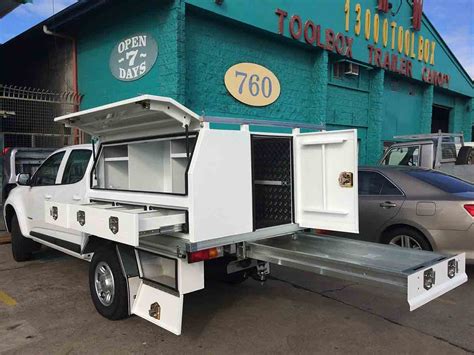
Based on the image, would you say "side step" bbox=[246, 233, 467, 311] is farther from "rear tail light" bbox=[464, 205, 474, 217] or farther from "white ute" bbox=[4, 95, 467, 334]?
"rear tail light" bbox=[464, 205, 474, 217]

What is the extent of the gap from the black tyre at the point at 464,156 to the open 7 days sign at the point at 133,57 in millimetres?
7505

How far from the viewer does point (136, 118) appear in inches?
159

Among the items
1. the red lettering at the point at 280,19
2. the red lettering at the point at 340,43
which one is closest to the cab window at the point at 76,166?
the red lettering at the point at 280,19

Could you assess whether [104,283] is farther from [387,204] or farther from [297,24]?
[297,24]

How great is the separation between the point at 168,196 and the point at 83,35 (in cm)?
923

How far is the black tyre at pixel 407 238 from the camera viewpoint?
5.71 metres

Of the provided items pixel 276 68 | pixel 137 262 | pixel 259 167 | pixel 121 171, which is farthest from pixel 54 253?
pixel 276 68

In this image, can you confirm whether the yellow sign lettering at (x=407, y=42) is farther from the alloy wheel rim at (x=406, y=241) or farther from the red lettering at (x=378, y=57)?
the alloy wheel rim at (x=406, y=241)

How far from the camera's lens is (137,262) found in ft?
13.6

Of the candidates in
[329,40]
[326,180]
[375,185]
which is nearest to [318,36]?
[329,40]

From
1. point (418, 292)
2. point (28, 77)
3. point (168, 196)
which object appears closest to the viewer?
point (418, 292)

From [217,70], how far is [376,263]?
7.44m

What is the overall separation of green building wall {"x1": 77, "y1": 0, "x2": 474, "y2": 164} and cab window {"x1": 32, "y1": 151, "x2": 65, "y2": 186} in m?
3.19

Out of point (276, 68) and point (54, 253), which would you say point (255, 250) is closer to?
point (54, 253)
